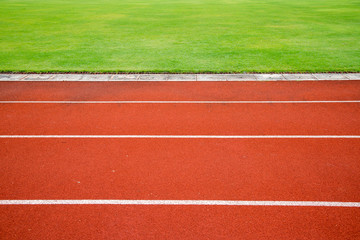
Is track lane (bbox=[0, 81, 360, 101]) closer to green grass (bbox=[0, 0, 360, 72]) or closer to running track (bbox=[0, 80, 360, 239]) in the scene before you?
running track (bbox=[0, 80, 360, 239])

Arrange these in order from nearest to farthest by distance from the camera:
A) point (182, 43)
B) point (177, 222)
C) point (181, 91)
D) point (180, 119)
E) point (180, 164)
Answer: point (177, 222) < point (180, 164) < point (180, 119) < point (181, 91) < point (182, 43)

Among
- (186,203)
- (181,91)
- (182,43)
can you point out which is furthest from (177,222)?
(182,43)

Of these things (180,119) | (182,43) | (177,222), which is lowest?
(177,222)

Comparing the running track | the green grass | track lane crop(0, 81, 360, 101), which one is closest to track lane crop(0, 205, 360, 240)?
A: the running track

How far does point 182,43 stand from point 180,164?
34.0 feet

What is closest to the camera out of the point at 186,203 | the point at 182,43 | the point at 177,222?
the point at 177,222

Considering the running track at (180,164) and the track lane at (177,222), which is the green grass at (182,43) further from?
the track lane at (177,222)

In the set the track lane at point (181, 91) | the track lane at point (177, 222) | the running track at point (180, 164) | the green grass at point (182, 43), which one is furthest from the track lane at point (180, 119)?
the green grass at point (182, 43)

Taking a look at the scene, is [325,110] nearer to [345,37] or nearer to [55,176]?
[55,176]

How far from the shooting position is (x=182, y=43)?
47.2 ft

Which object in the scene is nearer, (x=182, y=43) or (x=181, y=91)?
(x=181, y=91)

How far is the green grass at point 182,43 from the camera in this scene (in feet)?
35.3

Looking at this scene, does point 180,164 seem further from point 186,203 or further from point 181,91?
point 181,91

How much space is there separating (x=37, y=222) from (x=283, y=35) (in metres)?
15.7
